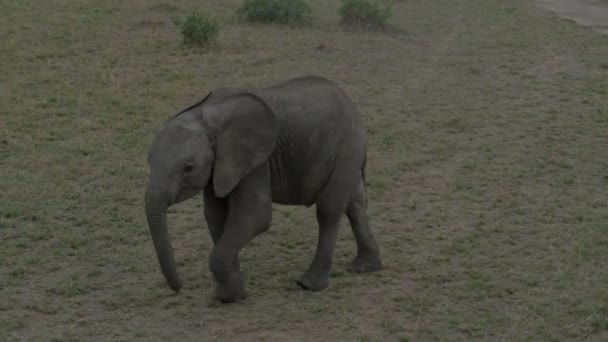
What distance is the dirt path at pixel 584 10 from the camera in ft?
51.0

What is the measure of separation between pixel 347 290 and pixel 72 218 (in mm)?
2225

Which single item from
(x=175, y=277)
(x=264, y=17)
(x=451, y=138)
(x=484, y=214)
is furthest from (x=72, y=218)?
(x=264, y=17)

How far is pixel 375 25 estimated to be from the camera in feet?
46.8

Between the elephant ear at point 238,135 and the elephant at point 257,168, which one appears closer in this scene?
the elephant at point 257,168

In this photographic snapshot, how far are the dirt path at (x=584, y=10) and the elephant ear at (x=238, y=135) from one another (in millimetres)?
10429

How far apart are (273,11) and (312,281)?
848 cm

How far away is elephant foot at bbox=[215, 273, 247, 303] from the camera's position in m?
5.71

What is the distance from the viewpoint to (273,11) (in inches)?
549

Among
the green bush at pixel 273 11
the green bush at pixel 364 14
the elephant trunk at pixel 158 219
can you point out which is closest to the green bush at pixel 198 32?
the green bush at pixel 273 11

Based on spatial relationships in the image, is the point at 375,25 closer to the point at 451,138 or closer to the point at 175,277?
the point at 451,138

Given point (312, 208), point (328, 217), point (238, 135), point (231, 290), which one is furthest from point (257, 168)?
point (312, 208)

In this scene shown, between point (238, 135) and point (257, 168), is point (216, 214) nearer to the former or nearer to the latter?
point (257, 168)

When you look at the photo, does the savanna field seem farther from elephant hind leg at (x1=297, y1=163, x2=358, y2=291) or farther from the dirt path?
the dirt path

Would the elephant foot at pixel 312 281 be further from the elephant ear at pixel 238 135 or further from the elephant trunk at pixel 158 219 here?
the elephant trunk at pixel 158 219
